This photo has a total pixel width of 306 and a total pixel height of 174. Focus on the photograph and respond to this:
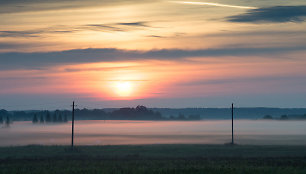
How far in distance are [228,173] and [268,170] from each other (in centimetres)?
398

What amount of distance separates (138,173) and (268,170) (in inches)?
428

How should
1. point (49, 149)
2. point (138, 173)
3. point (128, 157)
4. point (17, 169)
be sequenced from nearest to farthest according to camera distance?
point (138, 173) < point (17, 169) < point (128, 157) < point (49, 149)

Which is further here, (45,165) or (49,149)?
(49,149)

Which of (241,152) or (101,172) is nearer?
(101,172)

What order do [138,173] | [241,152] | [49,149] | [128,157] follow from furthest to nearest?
[49,149] → [241,152] → [128,157] → [138,173]

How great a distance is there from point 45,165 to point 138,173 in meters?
12.9

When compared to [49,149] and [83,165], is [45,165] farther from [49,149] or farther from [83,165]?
[49,149]

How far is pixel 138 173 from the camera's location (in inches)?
1518

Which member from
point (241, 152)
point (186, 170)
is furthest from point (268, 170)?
point (241, 152)

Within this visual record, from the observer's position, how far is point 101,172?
3959 centimetres

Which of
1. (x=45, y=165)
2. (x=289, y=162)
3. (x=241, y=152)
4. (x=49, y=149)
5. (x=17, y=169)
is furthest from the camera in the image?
(x=49, y=149)

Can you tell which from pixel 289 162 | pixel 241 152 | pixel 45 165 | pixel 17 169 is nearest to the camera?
pixel 17 169

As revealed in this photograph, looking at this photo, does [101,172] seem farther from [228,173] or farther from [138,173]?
[228,173]

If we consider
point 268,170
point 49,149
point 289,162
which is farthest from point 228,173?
point 49,149
